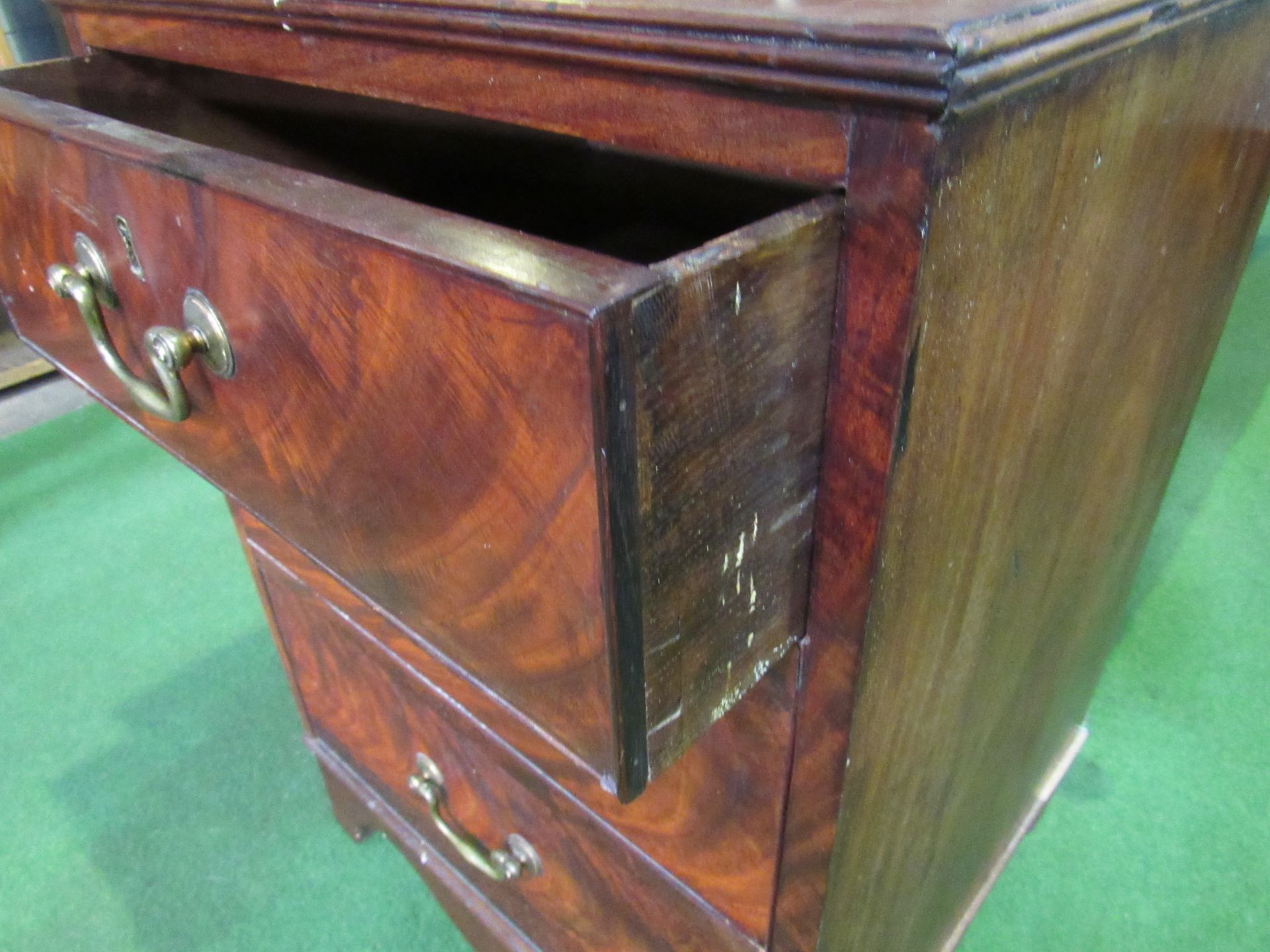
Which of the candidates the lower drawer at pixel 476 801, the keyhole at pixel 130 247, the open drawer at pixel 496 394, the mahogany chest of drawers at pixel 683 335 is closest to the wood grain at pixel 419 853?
the lower drawer at pixel 476 801

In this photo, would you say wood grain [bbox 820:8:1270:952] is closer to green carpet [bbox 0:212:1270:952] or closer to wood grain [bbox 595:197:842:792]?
wood grain [bbox 595:197:842:792]

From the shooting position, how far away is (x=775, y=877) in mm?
441

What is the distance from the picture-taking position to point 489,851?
620 millimetres

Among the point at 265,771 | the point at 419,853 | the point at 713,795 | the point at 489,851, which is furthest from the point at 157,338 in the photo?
the point at 265,771

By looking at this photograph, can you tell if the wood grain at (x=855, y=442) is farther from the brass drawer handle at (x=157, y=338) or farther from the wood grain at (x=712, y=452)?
the brass drawer handle at (x=157, y=338)

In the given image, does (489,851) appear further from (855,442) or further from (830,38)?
(830,38)

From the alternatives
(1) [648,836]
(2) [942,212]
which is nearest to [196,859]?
(1) [648,836]

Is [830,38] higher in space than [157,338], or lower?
higher

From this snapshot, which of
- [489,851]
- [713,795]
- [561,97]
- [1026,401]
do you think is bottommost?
[489,851]

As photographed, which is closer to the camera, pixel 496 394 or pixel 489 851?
pixel 496 394

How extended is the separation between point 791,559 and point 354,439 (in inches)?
5.9

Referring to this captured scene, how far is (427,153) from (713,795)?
0.38 m

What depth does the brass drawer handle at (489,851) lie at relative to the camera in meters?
0.60

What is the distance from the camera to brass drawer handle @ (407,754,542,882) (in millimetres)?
598
